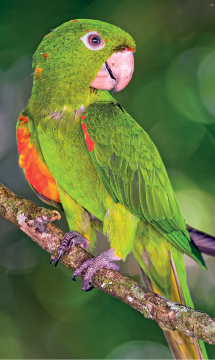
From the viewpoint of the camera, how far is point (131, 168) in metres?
1.49

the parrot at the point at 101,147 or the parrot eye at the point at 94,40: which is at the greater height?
the parrot eye at the point at 94,40

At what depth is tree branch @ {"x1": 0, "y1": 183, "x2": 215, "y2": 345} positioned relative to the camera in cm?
102

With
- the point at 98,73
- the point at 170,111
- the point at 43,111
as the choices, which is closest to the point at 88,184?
the point at 43,111

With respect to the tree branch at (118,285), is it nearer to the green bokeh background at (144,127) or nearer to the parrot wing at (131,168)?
the parrot wing at (131,168)

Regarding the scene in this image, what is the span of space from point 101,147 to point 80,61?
444 mm

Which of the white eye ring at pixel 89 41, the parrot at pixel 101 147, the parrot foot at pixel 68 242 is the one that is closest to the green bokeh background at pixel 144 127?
the parrot foot at pixel 68 242

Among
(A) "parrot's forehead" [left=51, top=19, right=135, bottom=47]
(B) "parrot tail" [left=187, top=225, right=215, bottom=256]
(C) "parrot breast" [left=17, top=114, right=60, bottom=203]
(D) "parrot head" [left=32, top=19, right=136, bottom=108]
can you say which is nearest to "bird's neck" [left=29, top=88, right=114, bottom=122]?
(D) "parrot head" [left=32, top=19, right=136, bottom=108]

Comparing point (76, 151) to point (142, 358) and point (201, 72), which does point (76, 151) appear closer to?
point (201, 72)

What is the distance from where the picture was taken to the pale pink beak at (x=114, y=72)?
1.50 meters

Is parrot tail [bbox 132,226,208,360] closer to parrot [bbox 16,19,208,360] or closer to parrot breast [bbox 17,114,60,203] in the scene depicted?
parrot [bbox 16,19,208,360]

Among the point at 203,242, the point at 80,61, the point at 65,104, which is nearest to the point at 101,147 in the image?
the point at 65,104

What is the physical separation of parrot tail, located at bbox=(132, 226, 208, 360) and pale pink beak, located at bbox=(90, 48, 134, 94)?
31.2 inches

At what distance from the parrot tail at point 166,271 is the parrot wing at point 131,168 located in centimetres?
11

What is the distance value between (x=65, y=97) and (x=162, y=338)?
1765 millimetres
